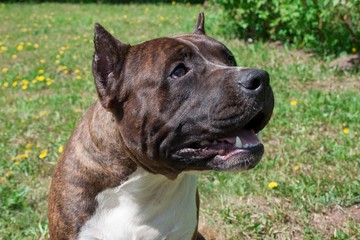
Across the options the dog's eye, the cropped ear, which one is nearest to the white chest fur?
the cropped ear

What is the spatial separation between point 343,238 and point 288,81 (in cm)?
300

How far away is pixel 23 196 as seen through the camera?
13.5ft

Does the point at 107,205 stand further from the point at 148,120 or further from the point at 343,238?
the point at 343,238

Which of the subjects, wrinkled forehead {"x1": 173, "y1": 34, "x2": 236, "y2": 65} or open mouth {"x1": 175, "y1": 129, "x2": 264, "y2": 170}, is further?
wrinkled forehead {"x1": 173, "y1": 34, "x2": 236, "y2": 65}

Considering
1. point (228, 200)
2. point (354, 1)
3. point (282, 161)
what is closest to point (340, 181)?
point (282, 161)

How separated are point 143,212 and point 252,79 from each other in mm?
954

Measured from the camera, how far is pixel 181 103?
2633 millimetres

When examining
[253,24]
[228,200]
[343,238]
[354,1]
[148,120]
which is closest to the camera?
[148,120]

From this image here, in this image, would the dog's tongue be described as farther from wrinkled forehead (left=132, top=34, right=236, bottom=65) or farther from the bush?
the bush

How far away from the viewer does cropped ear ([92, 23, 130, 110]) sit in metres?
2.75

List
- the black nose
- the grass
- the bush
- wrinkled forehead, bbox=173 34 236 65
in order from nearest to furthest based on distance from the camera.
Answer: the black nose → wrinkled forehead, bbox=173 34 236 65 → the grass → the bush

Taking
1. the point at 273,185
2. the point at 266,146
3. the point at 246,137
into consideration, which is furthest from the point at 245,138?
the point at 266,146

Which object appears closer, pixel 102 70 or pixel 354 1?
pixel 102 70

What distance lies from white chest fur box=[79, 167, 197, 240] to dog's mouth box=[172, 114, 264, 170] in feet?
0.95
